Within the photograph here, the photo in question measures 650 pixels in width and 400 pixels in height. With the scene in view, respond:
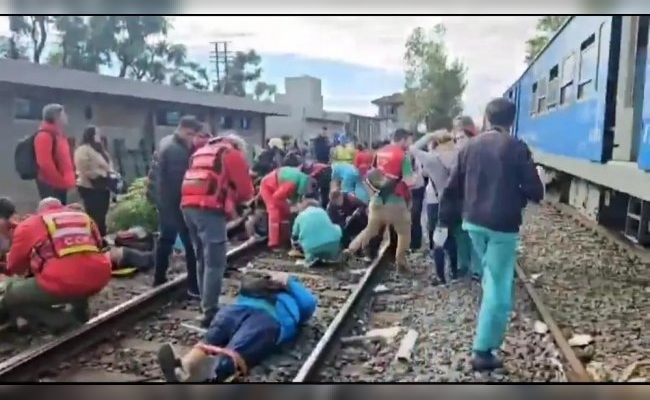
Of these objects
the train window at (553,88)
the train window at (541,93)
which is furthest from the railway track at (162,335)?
the train window at (553,88)

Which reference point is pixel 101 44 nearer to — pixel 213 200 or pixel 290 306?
pixel 213 200

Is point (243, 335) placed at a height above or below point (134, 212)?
below

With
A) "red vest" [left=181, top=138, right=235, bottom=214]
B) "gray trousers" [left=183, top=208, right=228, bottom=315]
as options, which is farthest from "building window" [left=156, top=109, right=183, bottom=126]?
"gray trousers" [left=183, top=208, right=228, bottom=315]

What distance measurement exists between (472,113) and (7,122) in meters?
1.62

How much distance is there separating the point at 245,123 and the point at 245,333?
2.43 ft

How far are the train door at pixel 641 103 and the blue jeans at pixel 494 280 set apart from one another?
51 cm

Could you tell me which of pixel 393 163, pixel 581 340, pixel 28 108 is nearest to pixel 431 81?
pixel 393 163

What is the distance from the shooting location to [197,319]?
298 cm

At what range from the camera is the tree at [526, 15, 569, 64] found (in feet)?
9.39

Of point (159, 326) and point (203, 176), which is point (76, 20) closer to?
point (203, 176)

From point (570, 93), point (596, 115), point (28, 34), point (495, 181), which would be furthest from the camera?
point (570, 93)

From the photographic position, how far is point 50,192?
2982 mm

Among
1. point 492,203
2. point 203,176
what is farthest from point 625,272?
point 203,176

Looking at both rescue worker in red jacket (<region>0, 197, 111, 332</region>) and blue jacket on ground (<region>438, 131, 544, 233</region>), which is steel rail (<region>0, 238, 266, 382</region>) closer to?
rescue worker in red jacket (<region>0, 197, 111, 332</region>)
